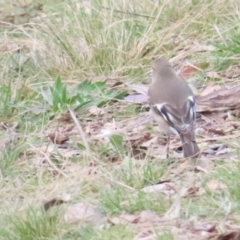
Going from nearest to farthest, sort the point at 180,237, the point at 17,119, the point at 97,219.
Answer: the point at 180,237 < the point at 97,219 < the point at 17,119

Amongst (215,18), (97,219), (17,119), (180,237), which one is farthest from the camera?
(215,18)

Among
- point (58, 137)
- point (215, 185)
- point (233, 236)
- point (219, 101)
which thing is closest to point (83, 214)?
point (215, 185)

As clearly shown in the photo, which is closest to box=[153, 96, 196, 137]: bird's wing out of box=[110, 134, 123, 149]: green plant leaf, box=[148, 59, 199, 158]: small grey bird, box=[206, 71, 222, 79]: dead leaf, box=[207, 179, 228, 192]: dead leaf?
box=[148, 59, 199, 158]: small grey bird

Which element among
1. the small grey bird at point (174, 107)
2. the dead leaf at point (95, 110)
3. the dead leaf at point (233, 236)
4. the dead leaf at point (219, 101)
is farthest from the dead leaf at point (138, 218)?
the dead leaf at point (95, 110)

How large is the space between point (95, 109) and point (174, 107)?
1148 millimetres

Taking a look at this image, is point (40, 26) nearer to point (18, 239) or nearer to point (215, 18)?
point (215, 18)

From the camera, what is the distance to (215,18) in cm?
769

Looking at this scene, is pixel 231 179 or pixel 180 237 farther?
pixel 231 179

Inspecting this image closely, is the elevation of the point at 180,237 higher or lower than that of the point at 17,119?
higher

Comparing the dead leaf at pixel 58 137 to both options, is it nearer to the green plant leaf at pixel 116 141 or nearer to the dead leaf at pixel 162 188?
the green plant leaf at pixel 116 141

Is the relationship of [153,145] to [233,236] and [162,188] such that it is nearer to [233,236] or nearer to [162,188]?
[162,188]

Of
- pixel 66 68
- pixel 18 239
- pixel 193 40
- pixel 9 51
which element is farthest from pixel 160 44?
pixel 18 239

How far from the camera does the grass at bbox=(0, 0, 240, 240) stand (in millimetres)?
4379

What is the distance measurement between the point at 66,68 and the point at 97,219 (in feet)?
10.1
